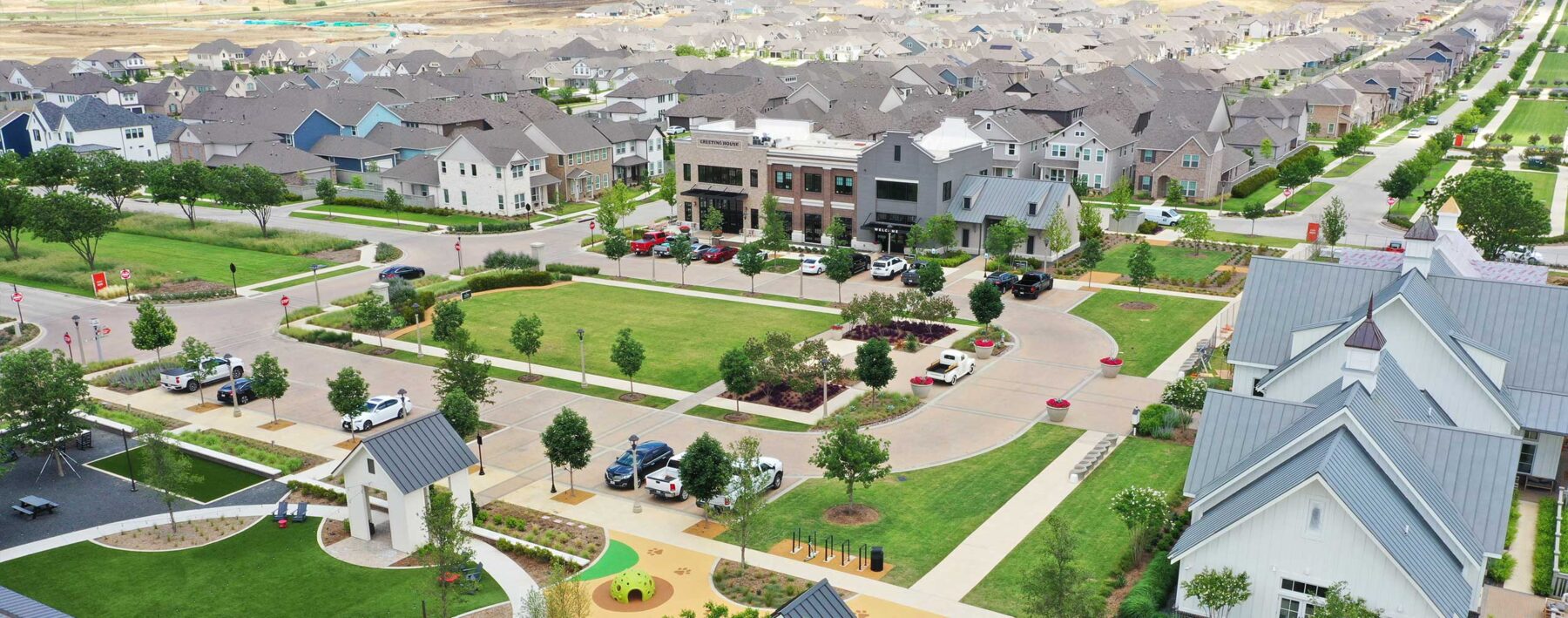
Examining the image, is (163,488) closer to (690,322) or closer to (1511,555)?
(690,322)

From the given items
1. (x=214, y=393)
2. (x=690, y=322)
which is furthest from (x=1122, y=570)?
(x=214, y=393)

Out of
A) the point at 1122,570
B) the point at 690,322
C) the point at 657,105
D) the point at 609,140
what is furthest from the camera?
the point at 657,105

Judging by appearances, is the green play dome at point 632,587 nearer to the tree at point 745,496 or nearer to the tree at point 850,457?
the tree at point 745,496

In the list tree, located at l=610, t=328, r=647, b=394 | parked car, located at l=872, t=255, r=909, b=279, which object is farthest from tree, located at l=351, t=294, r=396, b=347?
parked car, located at l=872, t=255, r=909, b=279

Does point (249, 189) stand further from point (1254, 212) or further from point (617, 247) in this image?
point (1254, 212)

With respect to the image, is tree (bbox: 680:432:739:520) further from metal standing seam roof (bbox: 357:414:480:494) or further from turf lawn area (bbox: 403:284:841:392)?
turf lawn area (bbox: 403:284:841:392)

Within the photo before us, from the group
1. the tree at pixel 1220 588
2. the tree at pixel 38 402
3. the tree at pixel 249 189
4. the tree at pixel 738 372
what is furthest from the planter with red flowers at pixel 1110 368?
the tree at pixel 249 189
